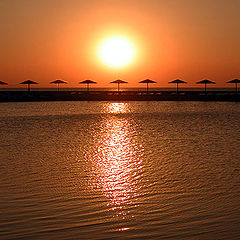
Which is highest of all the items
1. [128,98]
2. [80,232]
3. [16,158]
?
[128,98]

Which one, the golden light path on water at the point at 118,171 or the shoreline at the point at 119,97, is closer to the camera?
the golden light path on water at the point at 118,171

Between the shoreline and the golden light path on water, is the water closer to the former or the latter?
the golden light path on water

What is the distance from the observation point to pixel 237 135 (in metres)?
13.1

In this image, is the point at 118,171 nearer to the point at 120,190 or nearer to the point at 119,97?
the point at 120,190

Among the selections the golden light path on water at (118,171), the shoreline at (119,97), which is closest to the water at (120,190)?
the golden light path on water at (118,171)

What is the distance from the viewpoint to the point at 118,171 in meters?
7.16

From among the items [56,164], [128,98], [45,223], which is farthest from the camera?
[128,98]

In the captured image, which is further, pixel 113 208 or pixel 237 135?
pixel 237 135

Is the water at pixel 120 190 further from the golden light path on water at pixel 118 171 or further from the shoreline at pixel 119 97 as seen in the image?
the shoreline at pixel 119 97

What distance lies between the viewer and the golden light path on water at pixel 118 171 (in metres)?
5.15

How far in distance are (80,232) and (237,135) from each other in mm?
10594

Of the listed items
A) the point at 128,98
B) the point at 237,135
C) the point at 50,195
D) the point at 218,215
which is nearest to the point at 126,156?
the point at 50,195

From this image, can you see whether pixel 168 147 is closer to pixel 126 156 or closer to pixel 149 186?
pixel 126 156

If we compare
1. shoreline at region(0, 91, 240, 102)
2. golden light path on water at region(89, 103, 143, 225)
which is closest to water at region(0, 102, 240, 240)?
golden light path on water at region(89, 103, 143, 225)
